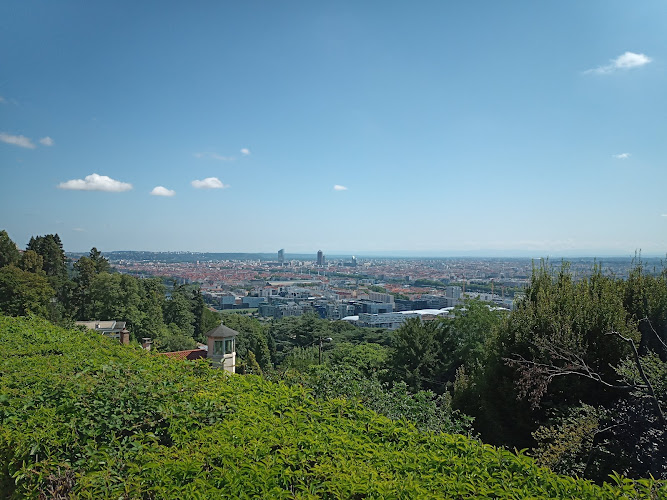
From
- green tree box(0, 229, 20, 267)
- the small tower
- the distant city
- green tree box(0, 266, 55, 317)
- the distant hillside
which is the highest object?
green tree box(0, 229, 20, 267)

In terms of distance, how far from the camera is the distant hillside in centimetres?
158

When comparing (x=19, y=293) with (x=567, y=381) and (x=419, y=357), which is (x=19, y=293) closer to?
(x=419, y=357)

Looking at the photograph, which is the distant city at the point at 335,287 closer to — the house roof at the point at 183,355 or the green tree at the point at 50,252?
the green tree at the point at 50,252

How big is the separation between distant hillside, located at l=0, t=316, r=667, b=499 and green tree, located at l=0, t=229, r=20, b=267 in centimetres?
2529

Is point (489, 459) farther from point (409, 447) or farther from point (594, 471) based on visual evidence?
point (594, 471)

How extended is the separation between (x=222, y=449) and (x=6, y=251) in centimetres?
2725

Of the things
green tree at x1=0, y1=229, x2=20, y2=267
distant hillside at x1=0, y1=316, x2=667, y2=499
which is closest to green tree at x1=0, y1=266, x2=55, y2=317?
green tree at x1=0, y1=229, x2=20, y2=267

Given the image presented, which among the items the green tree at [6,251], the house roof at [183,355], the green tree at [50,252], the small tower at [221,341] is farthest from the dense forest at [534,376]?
the green tree at [50,252]

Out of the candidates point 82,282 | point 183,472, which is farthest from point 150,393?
point 82,282

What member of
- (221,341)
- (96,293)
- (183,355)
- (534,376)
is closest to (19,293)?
(221,341)

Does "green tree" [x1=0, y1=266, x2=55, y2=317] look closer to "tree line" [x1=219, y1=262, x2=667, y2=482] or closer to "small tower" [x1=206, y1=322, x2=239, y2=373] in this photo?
"small tower" [x1=206, y1=322, x2=239, y2=373]

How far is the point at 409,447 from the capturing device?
76.5 inches

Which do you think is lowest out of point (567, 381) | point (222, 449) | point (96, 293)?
point (96, 293)

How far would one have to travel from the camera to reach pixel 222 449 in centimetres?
179
